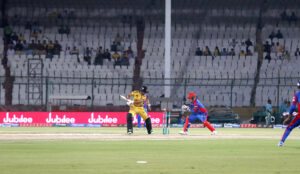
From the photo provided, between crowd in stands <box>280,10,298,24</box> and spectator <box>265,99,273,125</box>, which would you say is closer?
spectator <box>265,99,273,125</box>

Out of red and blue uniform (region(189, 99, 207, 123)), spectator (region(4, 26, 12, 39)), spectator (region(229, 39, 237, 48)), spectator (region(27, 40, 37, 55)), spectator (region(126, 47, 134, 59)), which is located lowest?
red and blue uniform (region(189, 99, 207, 123))

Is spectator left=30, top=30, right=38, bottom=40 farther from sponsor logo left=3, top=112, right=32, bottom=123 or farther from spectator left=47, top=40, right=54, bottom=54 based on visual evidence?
sponsor logo left=3, top=112, right=32, bottom=123

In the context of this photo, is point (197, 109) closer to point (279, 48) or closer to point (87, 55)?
point (87, 55)

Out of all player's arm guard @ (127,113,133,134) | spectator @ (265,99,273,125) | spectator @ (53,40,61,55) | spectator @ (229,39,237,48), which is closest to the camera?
player's arm guard @ (127,113,133,134)

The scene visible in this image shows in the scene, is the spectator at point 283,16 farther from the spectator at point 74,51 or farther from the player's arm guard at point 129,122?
the player's arm guard at point 129,122

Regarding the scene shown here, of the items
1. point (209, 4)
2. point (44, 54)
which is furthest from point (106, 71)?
point (209, 4)

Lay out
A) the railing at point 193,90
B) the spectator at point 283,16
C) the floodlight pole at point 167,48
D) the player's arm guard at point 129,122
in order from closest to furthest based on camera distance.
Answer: the player's arm guard at point 129,122, the floodlight pole at point 167,48, the railing at point 193,90, the spectator at point 283,16

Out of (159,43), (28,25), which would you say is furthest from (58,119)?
(28,25)

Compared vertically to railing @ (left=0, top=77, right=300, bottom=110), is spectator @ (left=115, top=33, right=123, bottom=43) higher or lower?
higher

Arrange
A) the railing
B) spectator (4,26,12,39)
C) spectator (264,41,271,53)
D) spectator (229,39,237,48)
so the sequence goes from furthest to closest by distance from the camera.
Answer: spectator (229,39,237,48), spectator (4,26,12,39), spectator (264,41,271,53), the railing

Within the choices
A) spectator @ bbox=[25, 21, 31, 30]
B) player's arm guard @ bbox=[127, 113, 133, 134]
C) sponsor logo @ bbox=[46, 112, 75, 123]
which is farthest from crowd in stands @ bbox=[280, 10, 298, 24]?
player's arm guard @ bbox=[127, 113, 133, 134]

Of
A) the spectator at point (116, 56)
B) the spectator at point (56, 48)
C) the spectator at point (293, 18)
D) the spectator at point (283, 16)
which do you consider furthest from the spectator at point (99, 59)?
the spectator at point (293, 18)

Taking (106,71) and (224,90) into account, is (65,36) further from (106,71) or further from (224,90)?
(224,90)

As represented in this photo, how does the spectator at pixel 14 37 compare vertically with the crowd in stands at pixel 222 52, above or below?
above
